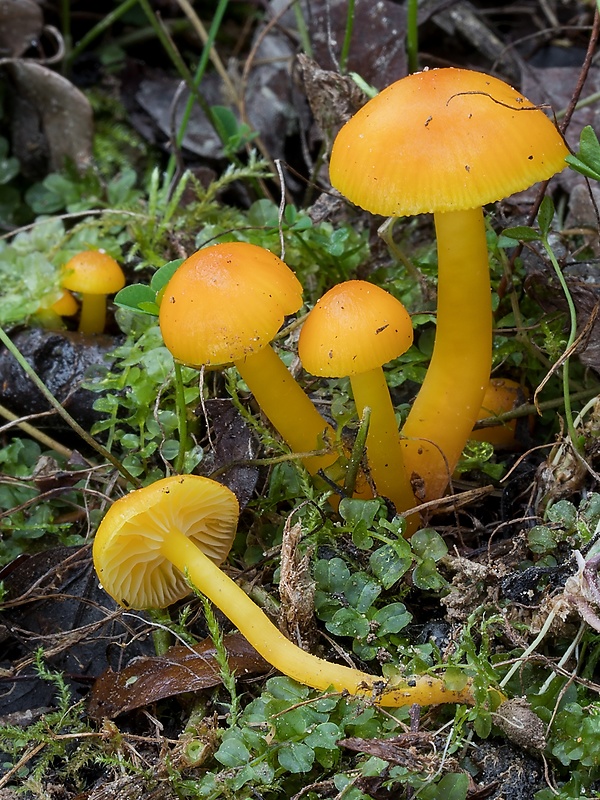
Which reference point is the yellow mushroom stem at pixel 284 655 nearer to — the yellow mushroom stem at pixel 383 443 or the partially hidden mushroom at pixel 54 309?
the yellow mushroom stem at pixel 383 443

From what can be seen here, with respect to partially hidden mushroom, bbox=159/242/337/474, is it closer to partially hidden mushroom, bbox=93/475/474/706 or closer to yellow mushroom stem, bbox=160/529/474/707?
partially hidden mushroom, bbox=93/475/474/706

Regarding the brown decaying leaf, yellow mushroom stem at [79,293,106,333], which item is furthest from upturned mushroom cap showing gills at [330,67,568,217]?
yellow mushroom stem at [79,293,106,333]

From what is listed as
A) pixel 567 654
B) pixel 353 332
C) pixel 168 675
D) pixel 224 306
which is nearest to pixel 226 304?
pixel 224 306

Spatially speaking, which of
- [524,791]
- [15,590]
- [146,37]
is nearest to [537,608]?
[524,791]

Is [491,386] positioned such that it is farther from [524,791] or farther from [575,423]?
[524,791]

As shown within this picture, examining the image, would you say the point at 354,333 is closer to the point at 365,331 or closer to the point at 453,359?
the point at 365,331

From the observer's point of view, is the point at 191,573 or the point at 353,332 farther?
the point at 191,573
